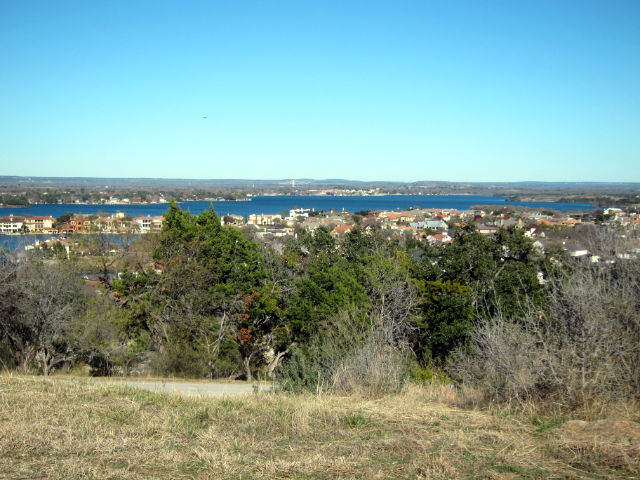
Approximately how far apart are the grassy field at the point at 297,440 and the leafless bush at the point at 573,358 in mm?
610

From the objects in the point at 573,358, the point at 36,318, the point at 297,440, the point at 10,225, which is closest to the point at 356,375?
the point at 297,440

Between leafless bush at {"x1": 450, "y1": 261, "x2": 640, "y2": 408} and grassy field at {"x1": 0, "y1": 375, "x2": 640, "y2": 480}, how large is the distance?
61 centimetres

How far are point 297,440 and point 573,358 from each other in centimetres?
372

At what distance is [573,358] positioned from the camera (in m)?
6.79

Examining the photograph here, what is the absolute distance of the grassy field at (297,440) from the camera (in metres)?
4.75

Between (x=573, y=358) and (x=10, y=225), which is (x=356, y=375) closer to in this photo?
(x=573, y=358)

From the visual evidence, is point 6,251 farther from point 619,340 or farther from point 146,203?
point 146,203

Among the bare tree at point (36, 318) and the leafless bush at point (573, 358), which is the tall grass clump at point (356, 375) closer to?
the leafless bush at point (573, 358)

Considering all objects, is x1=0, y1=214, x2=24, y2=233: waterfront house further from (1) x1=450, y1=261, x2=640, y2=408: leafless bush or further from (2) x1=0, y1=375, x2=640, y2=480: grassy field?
(1) x1=450, y1=261, x2=640, y2=408: leafless bush

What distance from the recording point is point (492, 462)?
4.93 metres

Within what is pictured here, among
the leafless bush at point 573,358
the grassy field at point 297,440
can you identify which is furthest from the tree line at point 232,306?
the grassy field at point 297,440

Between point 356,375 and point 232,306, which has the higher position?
point 356,375

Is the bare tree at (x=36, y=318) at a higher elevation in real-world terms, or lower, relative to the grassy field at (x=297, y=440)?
lower

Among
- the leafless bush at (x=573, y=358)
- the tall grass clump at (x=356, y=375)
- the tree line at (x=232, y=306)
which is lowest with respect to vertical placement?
the tree line at (x=232, y=306)
